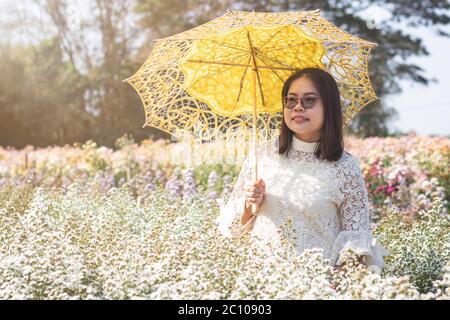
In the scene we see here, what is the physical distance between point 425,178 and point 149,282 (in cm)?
489

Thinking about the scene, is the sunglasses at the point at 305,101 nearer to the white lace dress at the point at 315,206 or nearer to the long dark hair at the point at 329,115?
the long dark hair at the point at 329,115

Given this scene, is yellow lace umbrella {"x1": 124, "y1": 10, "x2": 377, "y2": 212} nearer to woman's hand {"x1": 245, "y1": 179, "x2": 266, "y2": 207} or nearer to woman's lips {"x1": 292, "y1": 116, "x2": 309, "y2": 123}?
woman's hand {"x1": 245, "y1": 179, "x2": 266, "y2": 207}

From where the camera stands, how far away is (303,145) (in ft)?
11.2

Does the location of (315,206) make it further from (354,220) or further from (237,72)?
(237,72)

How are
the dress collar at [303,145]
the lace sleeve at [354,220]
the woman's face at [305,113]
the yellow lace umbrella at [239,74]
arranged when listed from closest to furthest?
the lace sleeve at [354,220] → the woman's face at [305,113] → the dress collar at [303,145] → the yellow lace umbrella at [239,74]

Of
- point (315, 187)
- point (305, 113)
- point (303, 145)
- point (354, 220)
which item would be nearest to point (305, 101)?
point (305, 113)

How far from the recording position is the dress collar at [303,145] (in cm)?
340

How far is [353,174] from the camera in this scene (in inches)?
130

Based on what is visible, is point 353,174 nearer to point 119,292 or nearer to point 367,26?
point 119,292

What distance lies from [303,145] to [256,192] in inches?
14.5

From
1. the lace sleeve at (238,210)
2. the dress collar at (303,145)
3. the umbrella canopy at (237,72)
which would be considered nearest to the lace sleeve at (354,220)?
the dress collar at (303,145)
